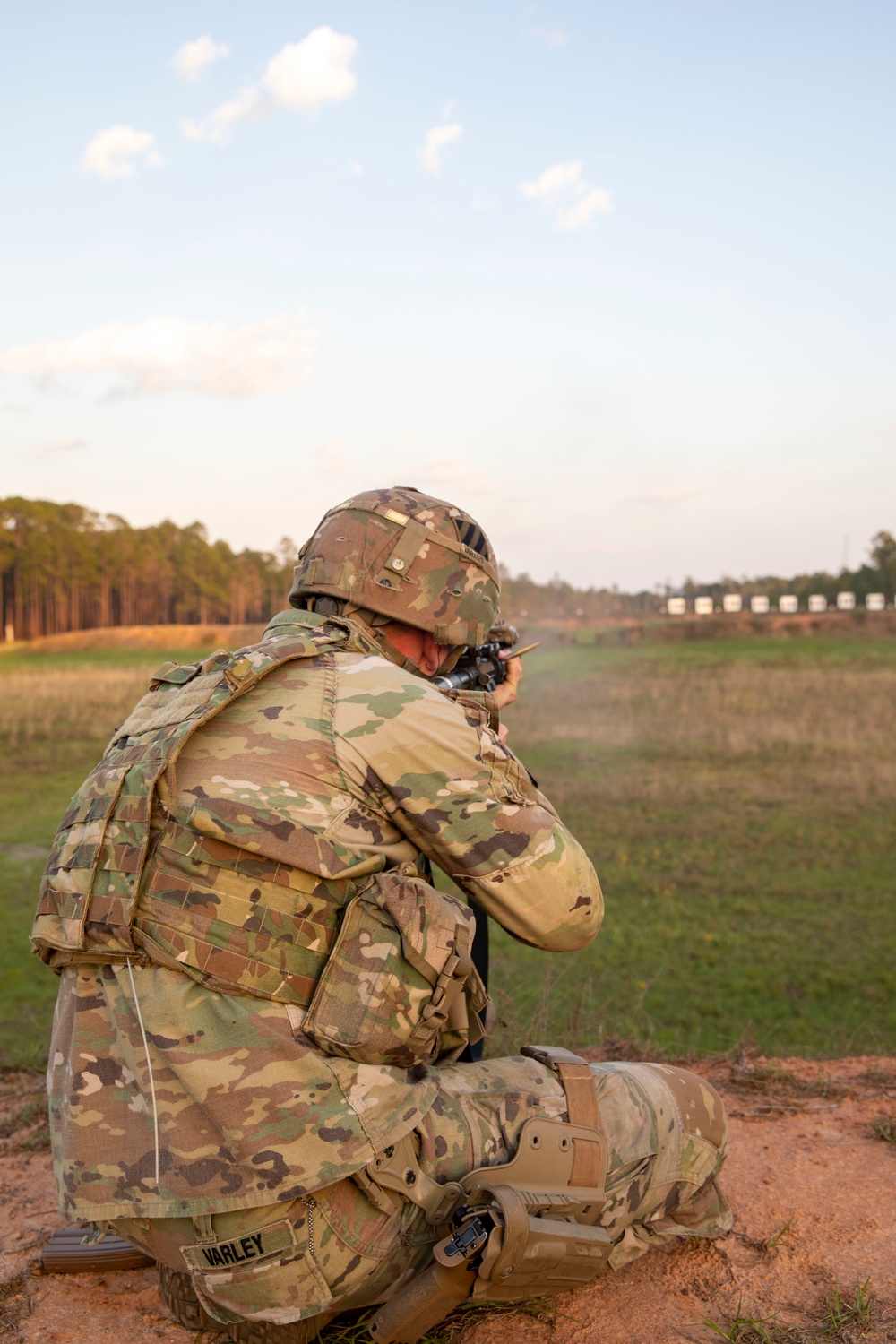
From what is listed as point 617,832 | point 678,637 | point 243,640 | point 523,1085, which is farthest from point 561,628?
point 523,1085

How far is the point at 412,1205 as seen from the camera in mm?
2596

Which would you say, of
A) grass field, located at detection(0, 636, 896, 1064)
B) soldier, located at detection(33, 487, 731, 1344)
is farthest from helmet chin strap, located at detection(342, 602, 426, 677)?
grass field, located at detection(0, 636, 896, 1064)

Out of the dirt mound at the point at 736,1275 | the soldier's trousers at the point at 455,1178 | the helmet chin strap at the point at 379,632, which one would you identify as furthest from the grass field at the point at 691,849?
the helmet chin strap at the point at 379,632

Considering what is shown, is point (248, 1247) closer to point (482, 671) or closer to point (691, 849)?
point (482, 671)

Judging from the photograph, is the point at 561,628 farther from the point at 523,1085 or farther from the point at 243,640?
the point at 523,1085

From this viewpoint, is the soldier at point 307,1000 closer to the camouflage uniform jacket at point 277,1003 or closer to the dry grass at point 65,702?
the camouflage uniform jacket at point 277,1003

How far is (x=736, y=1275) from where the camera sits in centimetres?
317

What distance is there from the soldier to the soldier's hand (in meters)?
1.01

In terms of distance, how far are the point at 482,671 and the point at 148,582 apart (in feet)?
190

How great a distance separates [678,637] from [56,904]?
149 ft

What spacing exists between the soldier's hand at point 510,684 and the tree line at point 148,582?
150 feet

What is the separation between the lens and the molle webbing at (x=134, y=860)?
8.15 ft

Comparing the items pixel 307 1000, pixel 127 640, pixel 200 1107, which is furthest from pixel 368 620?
pixel 127 640

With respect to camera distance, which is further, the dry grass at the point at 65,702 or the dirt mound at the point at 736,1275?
the dry grass at the point at 65,702
